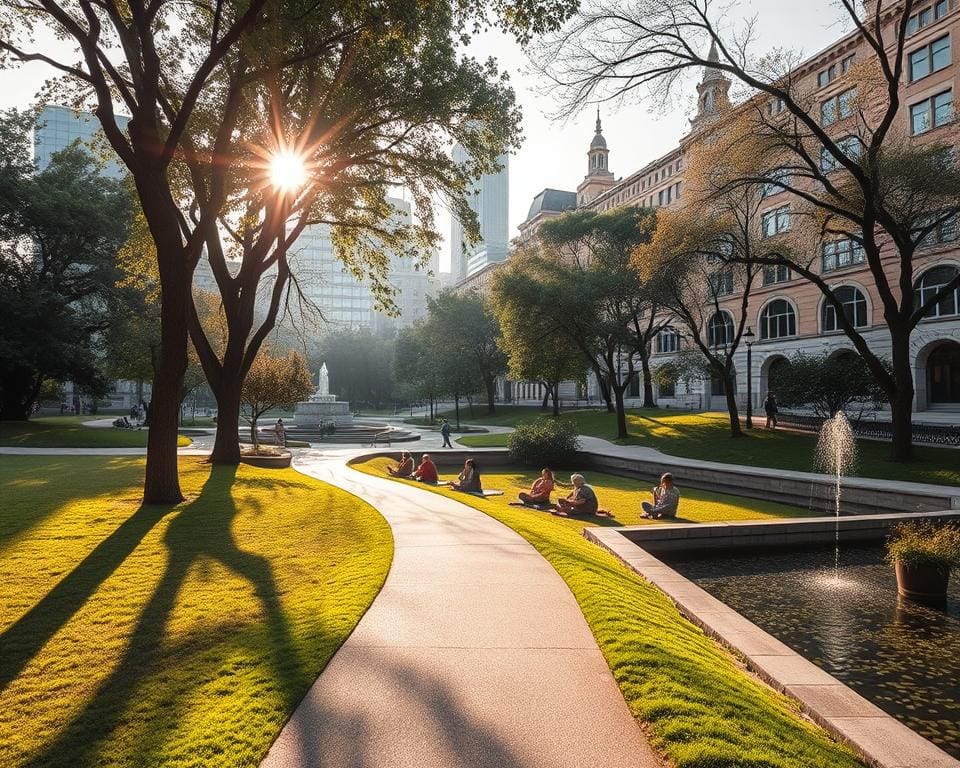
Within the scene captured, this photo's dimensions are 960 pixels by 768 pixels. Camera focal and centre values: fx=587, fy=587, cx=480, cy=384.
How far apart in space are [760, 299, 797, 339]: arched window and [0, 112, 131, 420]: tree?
4551 centimetres

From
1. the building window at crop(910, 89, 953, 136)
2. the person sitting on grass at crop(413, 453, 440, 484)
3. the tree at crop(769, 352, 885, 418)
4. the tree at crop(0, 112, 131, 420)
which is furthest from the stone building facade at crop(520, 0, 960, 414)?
the tree at crop(0, 112, 131, 420)

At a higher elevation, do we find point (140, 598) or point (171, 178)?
point (171, 178)

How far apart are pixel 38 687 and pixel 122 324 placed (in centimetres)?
3467

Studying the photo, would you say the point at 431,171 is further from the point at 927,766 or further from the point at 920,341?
the point at 920,341

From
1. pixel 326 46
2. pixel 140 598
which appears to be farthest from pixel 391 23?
pixel 140 598

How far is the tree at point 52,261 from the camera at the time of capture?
1155 inches

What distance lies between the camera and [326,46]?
12.5m

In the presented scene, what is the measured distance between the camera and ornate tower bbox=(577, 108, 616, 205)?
91.2m

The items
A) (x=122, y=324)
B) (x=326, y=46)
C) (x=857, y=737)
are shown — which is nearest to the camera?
(x=857, y=737)

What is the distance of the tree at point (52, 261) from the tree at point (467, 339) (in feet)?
101

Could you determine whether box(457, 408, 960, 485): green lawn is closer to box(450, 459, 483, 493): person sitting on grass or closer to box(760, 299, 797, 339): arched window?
box(760, 299, 797, 339): arched window

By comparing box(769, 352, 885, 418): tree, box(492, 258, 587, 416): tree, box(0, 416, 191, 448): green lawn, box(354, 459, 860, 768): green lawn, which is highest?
box(492, 258, 587, 416): tree

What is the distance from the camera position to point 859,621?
7742 millimetres

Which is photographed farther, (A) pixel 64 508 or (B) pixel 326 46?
(B) pixel 326 46
